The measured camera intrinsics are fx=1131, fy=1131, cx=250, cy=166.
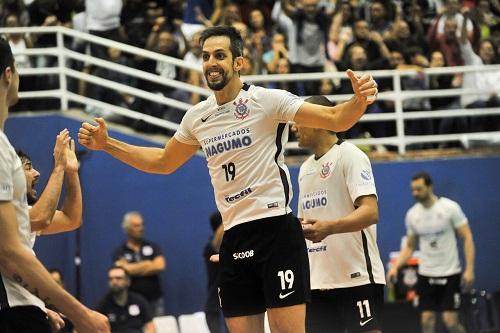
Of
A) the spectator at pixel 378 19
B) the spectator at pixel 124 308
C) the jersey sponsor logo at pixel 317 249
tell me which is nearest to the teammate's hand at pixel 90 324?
the jersey sponsor logo at pixel 317 249

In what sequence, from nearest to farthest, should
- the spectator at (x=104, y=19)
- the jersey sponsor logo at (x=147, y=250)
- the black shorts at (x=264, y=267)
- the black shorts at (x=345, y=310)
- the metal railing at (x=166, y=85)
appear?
1. the black shorts at (x=264, y=267)
2. the black shorts at (x=345, y=310)
3. the jersey sponsor logo at (x=147, y=250)
4. the metal railing at (x=166, y=85)
5. the spectator at (x=104, y=19)

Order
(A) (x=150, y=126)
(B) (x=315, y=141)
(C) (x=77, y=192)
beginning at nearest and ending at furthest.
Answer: (C) (x=77, y=192)
(B) (x=315, y=141)
(A) (x=150, y=126)

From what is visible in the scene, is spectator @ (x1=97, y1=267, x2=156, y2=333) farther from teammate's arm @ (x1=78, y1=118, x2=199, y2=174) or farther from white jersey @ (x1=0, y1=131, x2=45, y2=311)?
white jersey @ (x1=0, y1=131, x2=45, y2=311)

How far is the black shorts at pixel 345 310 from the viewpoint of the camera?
8.50 m

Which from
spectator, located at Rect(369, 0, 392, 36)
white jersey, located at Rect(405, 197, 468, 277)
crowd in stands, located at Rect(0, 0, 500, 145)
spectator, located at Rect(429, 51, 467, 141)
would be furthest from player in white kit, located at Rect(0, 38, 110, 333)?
spectator, located at Rect(369, 0, 392, 36)

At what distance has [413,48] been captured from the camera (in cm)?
1816

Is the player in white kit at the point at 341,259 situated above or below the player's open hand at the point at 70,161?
below

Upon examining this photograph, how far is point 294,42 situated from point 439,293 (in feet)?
16.4

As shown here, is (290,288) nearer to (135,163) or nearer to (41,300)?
(135,163)

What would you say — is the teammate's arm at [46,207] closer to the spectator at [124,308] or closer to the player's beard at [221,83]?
the player's beard at [221,83]

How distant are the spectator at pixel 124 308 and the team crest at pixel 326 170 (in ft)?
19.0

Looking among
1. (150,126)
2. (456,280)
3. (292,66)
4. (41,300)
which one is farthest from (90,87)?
(41,300)

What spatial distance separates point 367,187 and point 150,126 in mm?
8557

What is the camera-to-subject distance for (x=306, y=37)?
17.7m
